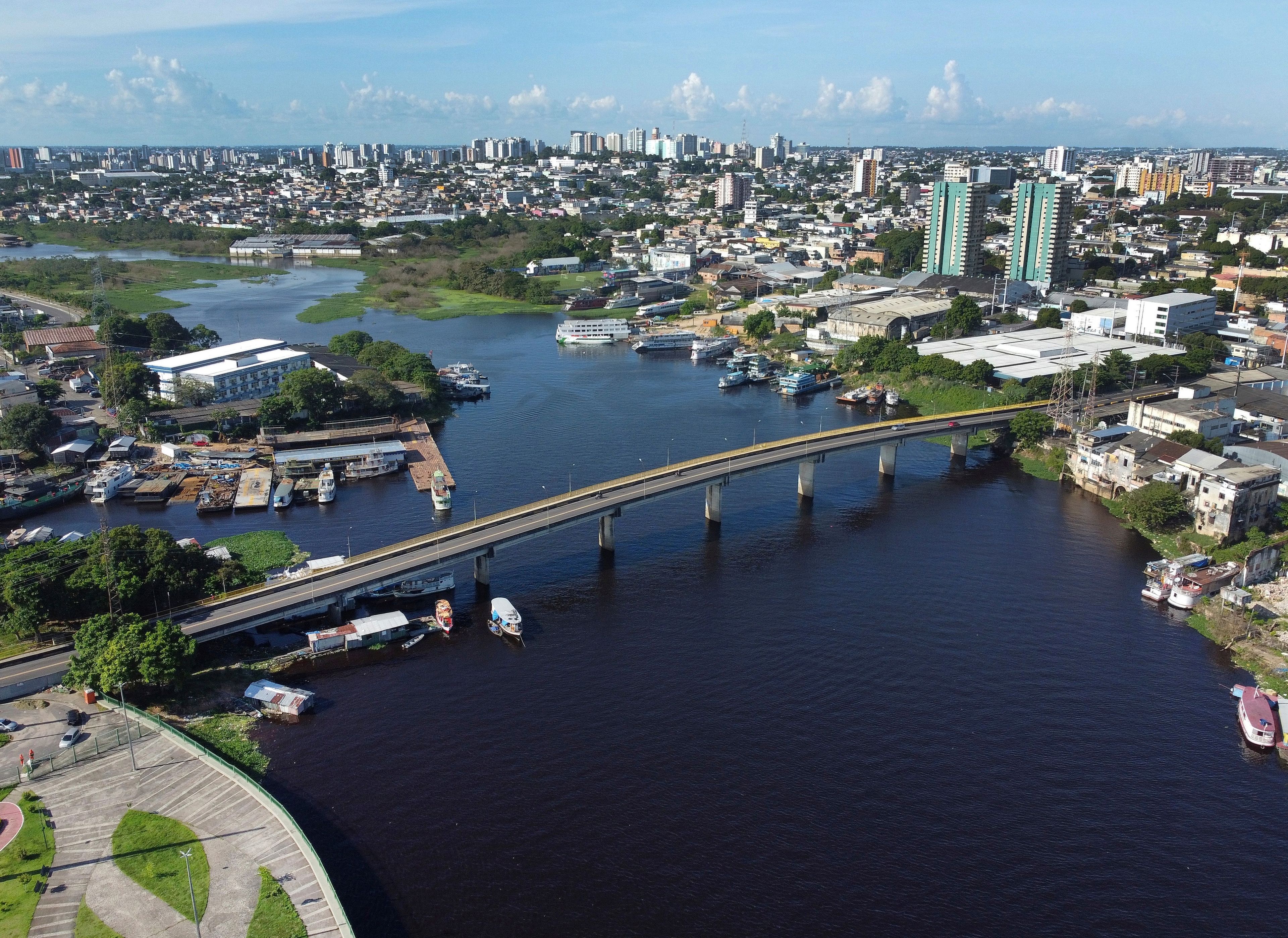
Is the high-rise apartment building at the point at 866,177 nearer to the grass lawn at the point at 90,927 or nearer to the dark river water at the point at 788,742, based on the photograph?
the dark river water at the point at 788,742

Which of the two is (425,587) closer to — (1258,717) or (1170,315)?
(1258,717)

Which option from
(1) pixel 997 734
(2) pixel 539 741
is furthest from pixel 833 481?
(2) pixel 539 741

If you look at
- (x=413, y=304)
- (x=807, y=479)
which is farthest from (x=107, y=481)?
(x=413, y=304)

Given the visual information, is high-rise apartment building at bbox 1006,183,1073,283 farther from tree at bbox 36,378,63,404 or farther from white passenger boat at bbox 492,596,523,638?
tree at bbox 36,378,63,404

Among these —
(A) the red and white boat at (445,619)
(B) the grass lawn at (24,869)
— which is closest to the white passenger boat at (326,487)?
(A) the red and white boat at (445,619)

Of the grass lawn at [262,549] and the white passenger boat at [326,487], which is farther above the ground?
the white passenger boat at [326,487]

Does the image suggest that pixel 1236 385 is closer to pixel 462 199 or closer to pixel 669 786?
pixel 669 786

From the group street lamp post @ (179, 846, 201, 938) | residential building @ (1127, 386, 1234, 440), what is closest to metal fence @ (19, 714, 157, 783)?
street lamp post @ (179, 846, 201, 938)
